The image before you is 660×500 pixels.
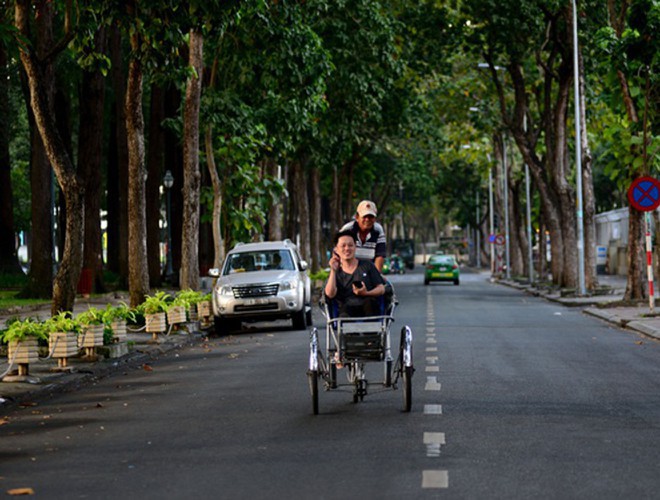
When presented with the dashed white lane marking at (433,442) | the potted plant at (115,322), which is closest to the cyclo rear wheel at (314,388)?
the dashed white lane marking at (433,442)

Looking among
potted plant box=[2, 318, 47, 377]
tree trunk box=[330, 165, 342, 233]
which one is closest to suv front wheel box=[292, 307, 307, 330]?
potted plant box=[2, 318, 47, 377]

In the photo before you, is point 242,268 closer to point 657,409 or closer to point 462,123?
point 657,409

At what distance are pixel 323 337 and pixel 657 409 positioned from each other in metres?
11.8

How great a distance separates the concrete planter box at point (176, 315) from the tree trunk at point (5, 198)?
17.7 metres

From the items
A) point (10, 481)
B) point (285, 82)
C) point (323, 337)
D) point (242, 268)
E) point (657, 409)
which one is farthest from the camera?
point (285, 82)

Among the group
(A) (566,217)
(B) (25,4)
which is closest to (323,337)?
(B) (25,4)

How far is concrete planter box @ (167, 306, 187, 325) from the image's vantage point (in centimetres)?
2477

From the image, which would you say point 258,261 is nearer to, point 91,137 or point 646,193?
point 646,193

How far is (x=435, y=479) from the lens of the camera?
832 cm

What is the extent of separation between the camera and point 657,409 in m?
12.1

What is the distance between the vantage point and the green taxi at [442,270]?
221 ft

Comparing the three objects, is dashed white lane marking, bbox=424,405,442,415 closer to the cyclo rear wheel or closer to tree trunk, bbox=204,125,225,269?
the cyclo rear wheel

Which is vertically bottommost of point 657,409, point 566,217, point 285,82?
point 657,409

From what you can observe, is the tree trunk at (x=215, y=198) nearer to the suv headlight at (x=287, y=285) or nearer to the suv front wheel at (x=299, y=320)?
the suv front wheel at (x=299, y=320)
